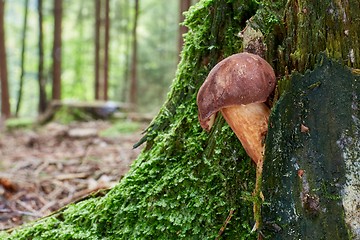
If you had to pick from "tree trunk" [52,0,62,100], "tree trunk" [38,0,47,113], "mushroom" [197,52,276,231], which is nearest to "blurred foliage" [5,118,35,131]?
"tree trunk" [52,0,62,100]

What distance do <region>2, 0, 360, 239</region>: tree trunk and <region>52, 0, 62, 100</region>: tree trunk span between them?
48.2 ft

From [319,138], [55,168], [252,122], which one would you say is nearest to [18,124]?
[55,168]

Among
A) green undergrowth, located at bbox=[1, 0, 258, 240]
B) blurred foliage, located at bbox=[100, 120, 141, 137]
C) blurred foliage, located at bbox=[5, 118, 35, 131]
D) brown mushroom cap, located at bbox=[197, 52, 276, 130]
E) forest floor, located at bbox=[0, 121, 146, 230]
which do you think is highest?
brown mushroom cap, located at bbox=[197, 52, 276, 130]

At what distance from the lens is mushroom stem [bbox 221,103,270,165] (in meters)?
2.02

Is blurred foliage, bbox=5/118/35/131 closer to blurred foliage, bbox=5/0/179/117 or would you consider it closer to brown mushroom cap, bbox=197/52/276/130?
brown mushroom cap, bbox=197/52/276/130

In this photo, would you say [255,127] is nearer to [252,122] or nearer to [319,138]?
[252,122]

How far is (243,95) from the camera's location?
1.88 meters

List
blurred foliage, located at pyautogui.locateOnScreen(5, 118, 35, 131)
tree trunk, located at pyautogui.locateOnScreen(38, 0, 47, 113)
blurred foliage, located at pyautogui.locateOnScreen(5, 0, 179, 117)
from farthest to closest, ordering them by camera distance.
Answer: blurred foliage, located at pyautogui.locateOnScreen(5, 0, 179, 117) → tree trunk, located at pyautogui.locateOnScreen(38, 0, 47, 113) → blurred foliage, located at pyautogui.locateOnScreen(5, 118, 35, 131)

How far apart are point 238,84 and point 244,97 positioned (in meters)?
0.07

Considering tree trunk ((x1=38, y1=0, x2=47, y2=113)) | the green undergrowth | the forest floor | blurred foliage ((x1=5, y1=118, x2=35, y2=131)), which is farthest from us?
tree trunk ((x1=38, y1=0, x2=47, y2=113))

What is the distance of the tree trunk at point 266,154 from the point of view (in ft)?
Answer: 6.03

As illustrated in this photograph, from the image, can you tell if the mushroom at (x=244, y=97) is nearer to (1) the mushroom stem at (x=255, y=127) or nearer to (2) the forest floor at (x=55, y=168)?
(1) the mushroom stem at (x=255, y=127)

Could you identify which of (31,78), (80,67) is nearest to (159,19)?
(80,67)

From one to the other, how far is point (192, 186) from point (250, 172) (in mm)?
379
